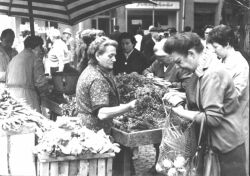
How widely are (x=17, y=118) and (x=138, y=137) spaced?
118cm

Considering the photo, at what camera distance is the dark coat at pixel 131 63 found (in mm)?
7406

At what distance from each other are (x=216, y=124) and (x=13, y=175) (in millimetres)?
1710

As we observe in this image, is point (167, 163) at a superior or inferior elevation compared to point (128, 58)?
inferior

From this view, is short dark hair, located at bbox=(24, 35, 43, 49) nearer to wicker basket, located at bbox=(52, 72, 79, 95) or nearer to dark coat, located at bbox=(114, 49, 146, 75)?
wicker basket, located at bbox=(52, 72, 79, 95)

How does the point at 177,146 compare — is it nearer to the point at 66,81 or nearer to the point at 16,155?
the point at 16,155

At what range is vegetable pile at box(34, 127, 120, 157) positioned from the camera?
3420 millimetres

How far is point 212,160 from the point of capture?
3199 millimetres

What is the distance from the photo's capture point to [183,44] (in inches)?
126

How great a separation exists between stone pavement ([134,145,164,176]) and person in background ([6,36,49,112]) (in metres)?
1.80

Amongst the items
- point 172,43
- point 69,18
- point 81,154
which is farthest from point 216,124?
point 69,18

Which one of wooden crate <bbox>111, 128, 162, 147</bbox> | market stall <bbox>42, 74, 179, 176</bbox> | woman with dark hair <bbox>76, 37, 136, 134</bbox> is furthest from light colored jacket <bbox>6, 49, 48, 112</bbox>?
woman with dark hair <bbox>76, 37, 136, 134</bbox>

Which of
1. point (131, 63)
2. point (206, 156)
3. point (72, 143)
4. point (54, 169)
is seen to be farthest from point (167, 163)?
point (131, 63)

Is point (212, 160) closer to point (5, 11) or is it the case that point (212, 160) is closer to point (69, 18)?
point (69, 18)

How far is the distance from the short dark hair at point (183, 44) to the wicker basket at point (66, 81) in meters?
3.33
